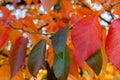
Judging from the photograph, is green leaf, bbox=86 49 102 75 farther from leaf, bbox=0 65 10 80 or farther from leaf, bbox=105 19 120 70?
leaf, bbox=0 65 10 80

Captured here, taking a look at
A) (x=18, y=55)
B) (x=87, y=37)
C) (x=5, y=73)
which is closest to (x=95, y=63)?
(x=87, y=37)

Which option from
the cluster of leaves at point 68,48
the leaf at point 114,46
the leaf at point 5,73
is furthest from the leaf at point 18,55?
the leaf at point 114,46

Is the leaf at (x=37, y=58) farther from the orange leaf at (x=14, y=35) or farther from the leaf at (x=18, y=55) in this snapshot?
the orange leaf at (x=14, y=35)

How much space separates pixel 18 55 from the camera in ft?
2.18

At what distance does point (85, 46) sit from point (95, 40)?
0.03m

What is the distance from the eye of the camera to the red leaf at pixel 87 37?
52 centimetres

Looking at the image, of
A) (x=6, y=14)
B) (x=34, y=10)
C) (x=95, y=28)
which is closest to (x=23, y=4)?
(x=34, y=10)

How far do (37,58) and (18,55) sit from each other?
6 cm

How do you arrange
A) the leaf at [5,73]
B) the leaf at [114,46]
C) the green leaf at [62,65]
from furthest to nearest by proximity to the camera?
1. the leaf at [5,73]
2. the green leaf at [62,65]
3. the leaf at [114,46]

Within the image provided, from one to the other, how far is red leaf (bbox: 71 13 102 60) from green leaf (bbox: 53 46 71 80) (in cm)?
9

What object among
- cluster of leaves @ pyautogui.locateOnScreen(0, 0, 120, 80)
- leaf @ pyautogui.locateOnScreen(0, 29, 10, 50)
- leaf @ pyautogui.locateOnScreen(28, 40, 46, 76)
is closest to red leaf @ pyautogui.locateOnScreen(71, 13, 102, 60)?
cluster of leaves @ pyautogui.locateOnScreen(0, 0, 120, 80)

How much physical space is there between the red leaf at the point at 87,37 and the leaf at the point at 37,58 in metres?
0.11

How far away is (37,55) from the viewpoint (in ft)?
2.09

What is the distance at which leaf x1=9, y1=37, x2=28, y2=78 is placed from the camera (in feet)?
2.13
